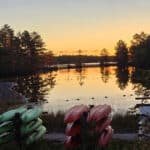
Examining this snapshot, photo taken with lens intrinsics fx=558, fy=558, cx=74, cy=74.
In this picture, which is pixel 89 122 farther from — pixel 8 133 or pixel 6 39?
pixel 6 39

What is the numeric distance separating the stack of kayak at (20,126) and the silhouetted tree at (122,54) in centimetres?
17785

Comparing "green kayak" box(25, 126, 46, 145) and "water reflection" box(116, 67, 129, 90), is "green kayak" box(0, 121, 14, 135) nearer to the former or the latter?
"green kayak" box(25, 126, 46, 145)

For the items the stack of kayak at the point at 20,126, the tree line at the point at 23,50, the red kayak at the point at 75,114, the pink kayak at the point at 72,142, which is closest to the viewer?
the red kayak at the point at 75,114

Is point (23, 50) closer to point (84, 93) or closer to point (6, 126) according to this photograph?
point (84, 93)

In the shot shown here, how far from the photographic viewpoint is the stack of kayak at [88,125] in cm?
579

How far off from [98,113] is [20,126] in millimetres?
1008

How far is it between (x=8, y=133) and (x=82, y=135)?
3.31ft

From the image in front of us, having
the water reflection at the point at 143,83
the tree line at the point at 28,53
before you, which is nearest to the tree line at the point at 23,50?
the tree line at the point at 28,53

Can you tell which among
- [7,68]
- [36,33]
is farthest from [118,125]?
[36,33]

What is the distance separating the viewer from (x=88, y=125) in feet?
19.2

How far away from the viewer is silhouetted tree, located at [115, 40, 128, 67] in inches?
7333

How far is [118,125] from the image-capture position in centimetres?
1410

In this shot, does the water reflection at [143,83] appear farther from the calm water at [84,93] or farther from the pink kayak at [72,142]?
the pink kayak at [72,142]

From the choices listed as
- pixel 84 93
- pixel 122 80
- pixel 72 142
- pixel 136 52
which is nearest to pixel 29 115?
pixel 72 142
